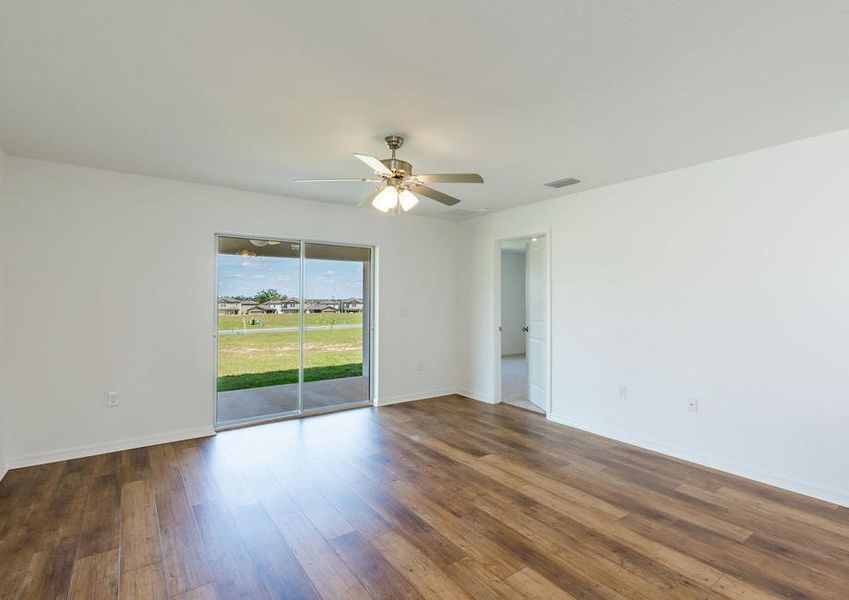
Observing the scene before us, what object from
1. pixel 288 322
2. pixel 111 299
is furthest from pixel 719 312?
pixel 111 299

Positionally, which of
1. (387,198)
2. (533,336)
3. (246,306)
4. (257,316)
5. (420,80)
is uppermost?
(420,80)

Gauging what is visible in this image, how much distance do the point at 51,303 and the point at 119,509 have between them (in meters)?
1.96

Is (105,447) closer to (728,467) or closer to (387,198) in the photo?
(387,198)

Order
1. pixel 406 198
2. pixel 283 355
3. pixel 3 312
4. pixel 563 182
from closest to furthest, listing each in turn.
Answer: pixel 406 198 < pixel 3 312 < pixel 563 182 < pixel 283 355

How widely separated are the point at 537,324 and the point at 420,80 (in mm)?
3722

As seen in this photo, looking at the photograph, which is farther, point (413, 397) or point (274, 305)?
point (413, 397)

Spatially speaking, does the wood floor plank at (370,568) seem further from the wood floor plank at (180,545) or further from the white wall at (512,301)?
the white wall at (512,301)

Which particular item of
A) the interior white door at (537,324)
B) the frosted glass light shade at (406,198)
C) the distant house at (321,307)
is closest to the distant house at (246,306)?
the distant house at (321,307)

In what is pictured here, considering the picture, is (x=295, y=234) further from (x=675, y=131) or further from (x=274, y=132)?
(x=675, y=131)

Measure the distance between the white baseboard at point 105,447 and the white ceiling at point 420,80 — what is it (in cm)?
248

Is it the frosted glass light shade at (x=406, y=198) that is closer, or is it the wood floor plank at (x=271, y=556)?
the wood floor plank at (x=271, y=556)

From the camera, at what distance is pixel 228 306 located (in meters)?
4.52

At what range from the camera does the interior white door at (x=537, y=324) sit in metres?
5.12

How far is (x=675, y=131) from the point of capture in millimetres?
2875
